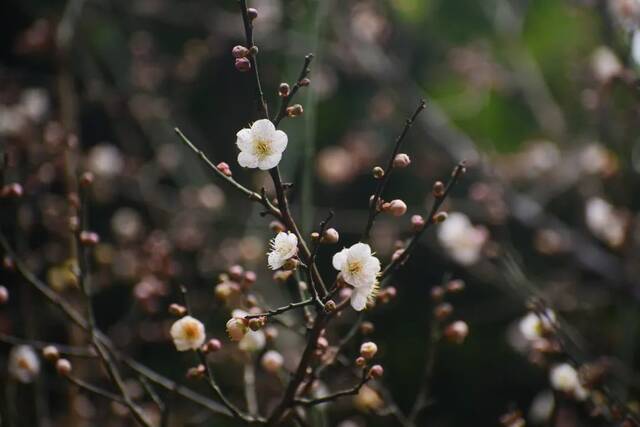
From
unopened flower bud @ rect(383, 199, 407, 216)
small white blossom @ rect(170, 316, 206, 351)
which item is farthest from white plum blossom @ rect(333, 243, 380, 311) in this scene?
small white blossom @ rect(170, 316, 206, 351)

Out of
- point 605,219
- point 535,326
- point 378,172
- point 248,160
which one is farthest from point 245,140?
point 605,219

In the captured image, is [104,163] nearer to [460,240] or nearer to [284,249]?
[460,240]

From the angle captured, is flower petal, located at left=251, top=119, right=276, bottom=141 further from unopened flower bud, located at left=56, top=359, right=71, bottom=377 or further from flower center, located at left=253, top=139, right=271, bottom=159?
unopened flower bud, located at left=56, top=359, right=71, bottom=377

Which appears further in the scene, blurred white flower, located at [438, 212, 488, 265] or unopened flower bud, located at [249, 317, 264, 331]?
blurred white flower, located at [438, 212, 488, 265]

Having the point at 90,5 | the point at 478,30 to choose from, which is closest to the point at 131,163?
the point at 90,5

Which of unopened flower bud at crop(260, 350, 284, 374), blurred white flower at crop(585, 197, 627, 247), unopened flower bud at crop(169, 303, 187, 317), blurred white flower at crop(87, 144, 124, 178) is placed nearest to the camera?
unopened flower bud at crop(169, 303, 187, 317)

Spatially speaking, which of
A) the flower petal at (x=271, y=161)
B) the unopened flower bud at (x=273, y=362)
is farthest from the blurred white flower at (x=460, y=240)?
the flower petal at (x=271, y=161)
